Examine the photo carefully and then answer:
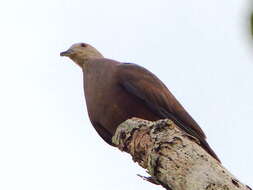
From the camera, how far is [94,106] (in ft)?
20.5

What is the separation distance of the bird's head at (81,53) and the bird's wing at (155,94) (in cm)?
146

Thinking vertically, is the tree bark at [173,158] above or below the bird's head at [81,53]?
below

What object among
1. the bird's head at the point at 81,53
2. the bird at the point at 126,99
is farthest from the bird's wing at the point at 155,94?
the bird's head at the point at 81,53

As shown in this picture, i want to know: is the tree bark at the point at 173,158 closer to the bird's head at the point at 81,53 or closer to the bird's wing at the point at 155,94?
the bird's wing at the point at 155,94

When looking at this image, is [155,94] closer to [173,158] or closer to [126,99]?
[126,99]

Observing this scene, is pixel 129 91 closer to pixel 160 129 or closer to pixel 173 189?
pixel 160 129

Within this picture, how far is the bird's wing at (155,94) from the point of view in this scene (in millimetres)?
6008

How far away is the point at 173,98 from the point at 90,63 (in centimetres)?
137

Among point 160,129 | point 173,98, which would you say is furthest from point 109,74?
point 160,129

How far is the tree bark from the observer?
3.06 meters

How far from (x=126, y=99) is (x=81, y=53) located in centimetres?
224

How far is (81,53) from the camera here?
323 inches

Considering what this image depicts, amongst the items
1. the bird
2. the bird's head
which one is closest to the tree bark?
the bird

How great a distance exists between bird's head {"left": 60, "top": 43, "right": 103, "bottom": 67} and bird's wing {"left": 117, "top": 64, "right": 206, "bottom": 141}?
1460mm
